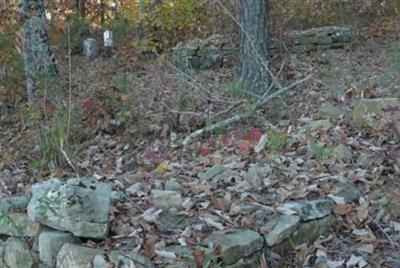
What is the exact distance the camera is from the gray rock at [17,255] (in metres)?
3.03

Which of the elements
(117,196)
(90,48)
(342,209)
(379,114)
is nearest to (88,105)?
(117,196)

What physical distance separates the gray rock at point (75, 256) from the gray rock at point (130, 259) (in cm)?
8

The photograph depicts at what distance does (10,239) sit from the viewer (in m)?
3.15

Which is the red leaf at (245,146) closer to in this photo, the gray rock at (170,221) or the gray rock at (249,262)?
the gray rock at (170,221)

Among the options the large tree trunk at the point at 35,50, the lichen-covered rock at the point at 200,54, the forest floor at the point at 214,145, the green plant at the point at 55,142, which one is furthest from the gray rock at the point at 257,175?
the lichen-covered rock at the point at 200,54

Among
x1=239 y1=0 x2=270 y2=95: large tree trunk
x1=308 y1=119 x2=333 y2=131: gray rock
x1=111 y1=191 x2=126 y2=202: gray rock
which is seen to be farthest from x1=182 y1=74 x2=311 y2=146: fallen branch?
x1=111 y1=191 x2=126 y2=202: gray rock

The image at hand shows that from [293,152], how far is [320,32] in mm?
4630

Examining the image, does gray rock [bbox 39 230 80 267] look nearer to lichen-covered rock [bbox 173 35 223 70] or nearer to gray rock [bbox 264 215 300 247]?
gray rock [bbox 264 215 300 247]

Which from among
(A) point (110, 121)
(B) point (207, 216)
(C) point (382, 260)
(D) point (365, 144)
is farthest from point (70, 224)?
(A) point (110, 121)

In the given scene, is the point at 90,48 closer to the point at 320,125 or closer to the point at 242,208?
the point at 320,125

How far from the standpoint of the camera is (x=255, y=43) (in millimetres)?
6305

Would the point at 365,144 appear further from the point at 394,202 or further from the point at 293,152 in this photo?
the point at 394,202

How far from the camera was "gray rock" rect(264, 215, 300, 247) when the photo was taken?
286 cm

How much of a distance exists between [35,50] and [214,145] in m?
3.51
